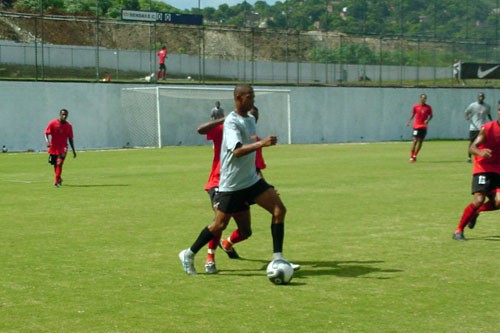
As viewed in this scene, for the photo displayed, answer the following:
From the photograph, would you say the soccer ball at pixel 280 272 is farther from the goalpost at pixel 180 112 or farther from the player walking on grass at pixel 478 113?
the goalpost at pixel 180 112

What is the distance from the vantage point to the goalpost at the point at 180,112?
40.9 m

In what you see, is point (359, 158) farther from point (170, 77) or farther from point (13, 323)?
point (13, 323)

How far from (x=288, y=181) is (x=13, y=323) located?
1474cm

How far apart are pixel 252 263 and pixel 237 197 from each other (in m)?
1.40

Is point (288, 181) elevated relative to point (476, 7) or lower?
lower

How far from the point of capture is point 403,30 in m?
59.5

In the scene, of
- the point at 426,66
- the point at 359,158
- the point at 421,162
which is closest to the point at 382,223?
the point at 421,162

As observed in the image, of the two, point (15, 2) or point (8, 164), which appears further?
point (15, 2)

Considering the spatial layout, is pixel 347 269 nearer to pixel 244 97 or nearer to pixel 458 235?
pixel 244 97

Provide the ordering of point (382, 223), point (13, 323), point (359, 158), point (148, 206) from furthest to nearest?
point (359, 158)
point (148, 206)
point (382, 223)
point (13, 323)

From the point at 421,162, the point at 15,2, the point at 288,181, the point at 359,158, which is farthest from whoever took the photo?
the point at 15,2

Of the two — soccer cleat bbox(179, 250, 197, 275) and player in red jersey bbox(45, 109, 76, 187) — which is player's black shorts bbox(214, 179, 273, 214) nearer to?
soccer cleat bbox(179, 250, 197, 275)

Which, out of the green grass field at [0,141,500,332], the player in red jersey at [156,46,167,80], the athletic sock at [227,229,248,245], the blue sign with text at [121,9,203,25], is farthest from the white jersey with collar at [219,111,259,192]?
the blue sign with text at [121,9,203,25]

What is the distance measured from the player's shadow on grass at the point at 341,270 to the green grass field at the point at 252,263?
0.04 ft
